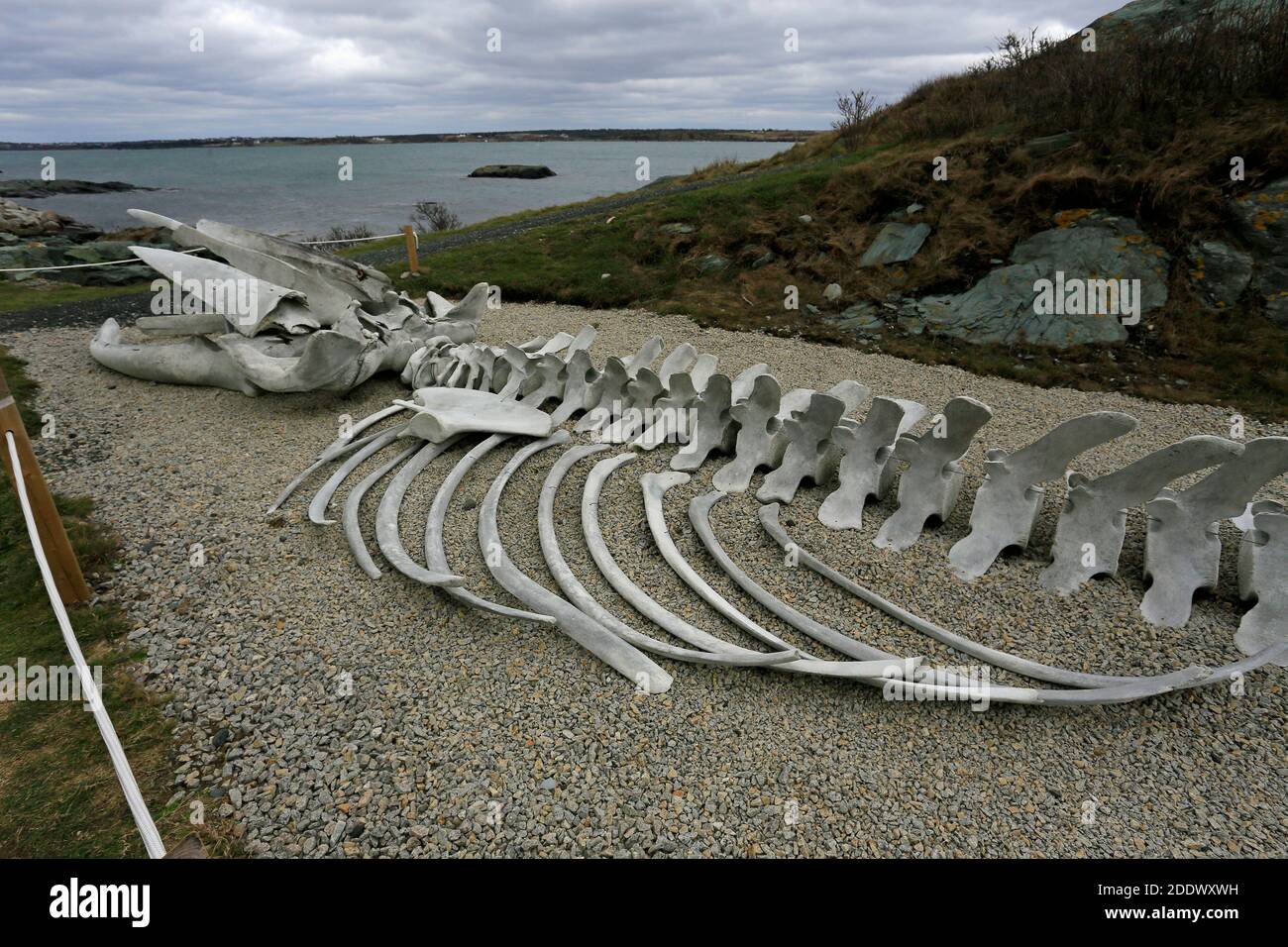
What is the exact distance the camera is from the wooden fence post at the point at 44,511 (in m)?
3.99

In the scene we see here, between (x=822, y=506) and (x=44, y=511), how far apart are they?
4.88 meters

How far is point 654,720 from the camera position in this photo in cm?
344

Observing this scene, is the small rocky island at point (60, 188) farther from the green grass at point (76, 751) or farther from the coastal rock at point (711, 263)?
the green grass at point (76, 751)

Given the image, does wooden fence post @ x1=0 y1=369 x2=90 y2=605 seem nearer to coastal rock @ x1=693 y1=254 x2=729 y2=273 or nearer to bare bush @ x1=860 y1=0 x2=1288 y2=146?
coastal rock @ x1=693 y1=254 x2=729 y2=273

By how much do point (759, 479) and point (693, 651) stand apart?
7.57ft

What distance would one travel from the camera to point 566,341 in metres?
7.48

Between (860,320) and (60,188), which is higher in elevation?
(60,188)

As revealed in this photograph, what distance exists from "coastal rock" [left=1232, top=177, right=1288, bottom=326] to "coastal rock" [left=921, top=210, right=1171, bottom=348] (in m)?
0.96

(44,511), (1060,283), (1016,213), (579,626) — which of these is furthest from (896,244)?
(44,511)

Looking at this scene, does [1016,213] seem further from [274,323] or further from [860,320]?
[274,323]

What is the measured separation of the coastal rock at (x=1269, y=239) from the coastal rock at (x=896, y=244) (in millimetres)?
4182

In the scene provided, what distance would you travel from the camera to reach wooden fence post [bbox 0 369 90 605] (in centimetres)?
399

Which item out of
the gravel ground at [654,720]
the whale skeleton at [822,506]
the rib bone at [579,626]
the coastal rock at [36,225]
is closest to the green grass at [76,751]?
the gravel ground at [654,720]
